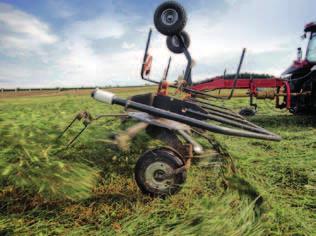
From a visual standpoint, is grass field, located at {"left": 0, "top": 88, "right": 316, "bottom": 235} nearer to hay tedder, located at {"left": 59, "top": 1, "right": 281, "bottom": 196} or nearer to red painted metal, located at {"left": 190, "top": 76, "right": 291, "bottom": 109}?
hay tedder, located at {"left": 59, "top": 1, "right": 281, "bottom": 196}

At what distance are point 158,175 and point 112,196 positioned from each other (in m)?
0.57

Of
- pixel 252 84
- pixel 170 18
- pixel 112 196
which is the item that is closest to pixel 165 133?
pixel 112 196

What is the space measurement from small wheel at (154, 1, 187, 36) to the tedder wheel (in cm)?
607

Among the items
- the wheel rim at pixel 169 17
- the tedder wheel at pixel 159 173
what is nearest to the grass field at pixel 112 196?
the tedder wheel at pixel 159 173

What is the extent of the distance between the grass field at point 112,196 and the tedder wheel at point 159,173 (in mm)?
111

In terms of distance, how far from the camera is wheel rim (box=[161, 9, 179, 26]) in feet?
27.2

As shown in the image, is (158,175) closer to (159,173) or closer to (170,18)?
(159,173)

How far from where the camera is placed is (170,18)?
8.38 metres

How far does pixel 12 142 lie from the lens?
3.11 metres

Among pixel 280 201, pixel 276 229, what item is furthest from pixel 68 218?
pixel 280 201

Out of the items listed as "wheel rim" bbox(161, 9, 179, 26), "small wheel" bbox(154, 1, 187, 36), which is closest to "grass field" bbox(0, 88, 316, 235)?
"small wheel" bbox(154, 1, 187, 36)

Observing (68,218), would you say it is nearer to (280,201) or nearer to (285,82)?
(280,201)

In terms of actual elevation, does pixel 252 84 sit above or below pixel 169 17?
below

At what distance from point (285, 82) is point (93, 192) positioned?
7.46 meters
